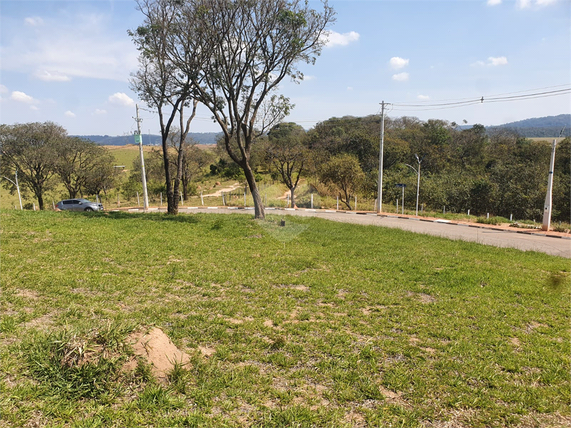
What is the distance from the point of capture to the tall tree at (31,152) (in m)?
29.9

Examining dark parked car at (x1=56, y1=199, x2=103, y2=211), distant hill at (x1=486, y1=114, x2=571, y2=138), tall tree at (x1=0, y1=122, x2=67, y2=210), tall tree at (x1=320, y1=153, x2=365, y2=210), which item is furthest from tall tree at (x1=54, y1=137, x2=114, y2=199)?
distant hill at (x1=486, y1=114, x2=571, y2=138)

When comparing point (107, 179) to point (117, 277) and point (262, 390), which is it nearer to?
point (117, 277)

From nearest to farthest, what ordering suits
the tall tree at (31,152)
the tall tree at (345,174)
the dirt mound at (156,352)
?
the dirt mound at (156,352), the tall tree at (31,152), the tall tree at (345,174)

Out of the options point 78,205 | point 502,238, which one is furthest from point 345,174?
point 78,205

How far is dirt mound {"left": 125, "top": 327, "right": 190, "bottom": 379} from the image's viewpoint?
149 inches

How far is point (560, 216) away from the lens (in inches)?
1227

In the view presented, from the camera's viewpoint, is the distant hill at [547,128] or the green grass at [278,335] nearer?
the green grass at [278,335]

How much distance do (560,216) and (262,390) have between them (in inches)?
1451

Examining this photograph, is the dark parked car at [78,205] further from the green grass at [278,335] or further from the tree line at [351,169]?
the green grass at [278,335]

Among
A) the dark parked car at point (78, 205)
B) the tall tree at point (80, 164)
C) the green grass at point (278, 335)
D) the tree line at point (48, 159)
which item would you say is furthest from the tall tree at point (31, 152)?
the green grass at point (278, 335)

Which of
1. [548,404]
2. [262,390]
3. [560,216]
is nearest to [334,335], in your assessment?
[262,390]

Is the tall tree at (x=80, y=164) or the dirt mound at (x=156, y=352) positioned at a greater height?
the tall tree at (x=80, y=164)

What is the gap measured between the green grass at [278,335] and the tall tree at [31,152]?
24079 millimetres

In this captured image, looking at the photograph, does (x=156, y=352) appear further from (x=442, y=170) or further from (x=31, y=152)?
(x=442, y=170)
